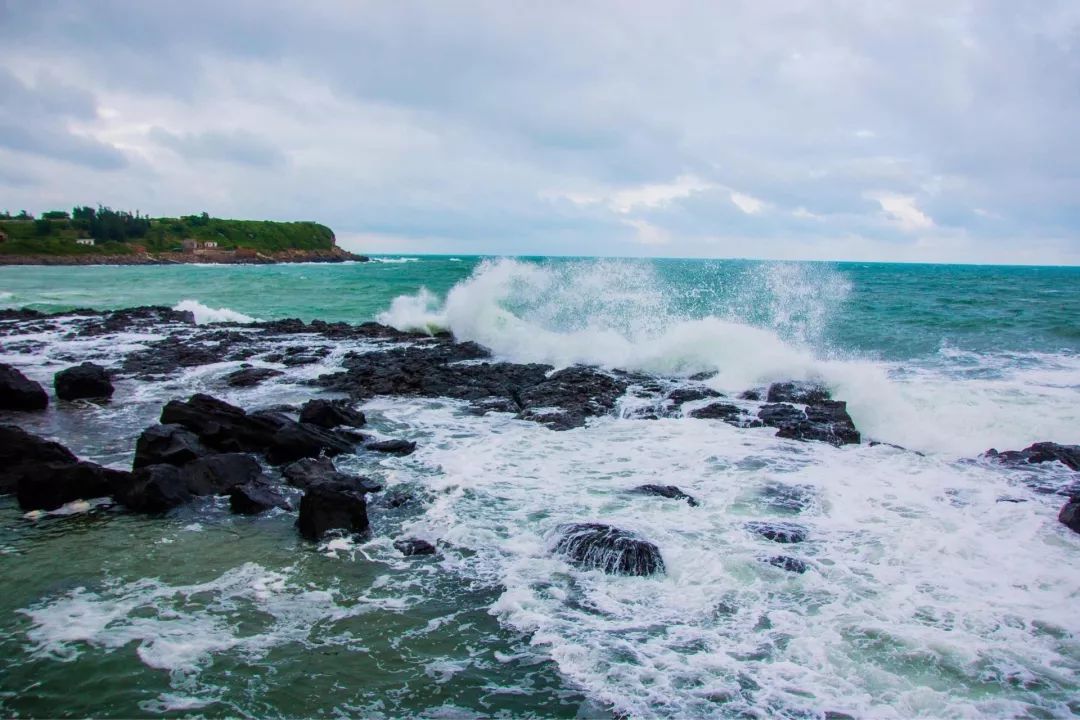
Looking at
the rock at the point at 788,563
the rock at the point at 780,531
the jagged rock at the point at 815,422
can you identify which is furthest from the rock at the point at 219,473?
the jagged rock at the point at 815,422

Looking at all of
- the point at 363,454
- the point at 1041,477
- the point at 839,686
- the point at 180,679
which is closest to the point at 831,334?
the point at 1041,477

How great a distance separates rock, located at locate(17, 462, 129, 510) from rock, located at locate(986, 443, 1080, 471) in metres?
14.7

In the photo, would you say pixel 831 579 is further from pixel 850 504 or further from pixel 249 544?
pixel 249 544

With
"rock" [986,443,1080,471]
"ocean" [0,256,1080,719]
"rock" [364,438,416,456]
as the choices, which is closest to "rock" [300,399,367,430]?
"ocean" [0,256,1080,719]

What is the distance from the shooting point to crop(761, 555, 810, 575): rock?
7.63 meters

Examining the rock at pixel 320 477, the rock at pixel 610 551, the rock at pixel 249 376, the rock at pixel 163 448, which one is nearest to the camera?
the rock at pixel 610 551

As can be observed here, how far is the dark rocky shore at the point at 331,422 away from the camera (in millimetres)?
8539

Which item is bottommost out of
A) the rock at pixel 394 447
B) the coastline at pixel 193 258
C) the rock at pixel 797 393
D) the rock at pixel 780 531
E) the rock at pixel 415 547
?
the rock at pixel 415 547

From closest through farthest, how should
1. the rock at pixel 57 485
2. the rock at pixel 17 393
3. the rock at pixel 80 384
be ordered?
the rock at pixel 57 485 → the rock at pixel 17 393 → the rock at pixel 80 384

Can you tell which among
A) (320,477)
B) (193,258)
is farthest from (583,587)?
(193,258)

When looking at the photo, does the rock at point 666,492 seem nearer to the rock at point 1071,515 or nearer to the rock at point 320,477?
the rock at point 320,477

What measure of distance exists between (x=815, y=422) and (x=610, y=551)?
313 inches

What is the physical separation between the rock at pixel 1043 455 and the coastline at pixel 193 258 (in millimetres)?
112376

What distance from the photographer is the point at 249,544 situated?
317 inches
